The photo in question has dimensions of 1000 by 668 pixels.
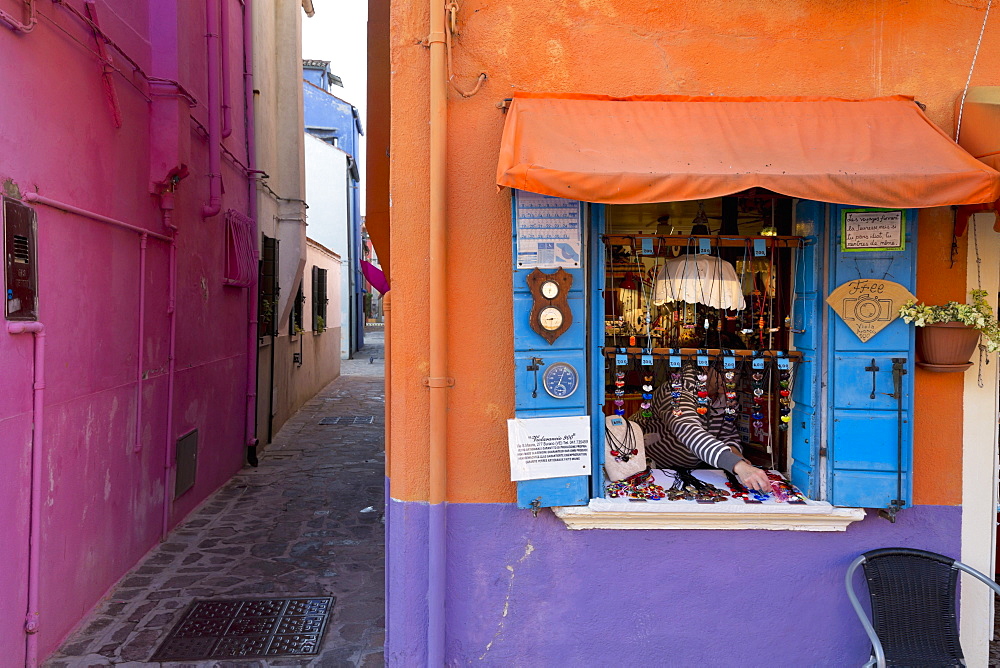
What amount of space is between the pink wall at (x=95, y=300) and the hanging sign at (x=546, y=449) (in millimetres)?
2715

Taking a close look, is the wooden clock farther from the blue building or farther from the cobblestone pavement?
the blue building

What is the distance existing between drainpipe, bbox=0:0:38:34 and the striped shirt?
414 centimetres

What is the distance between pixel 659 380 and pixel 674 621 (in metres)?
1.51

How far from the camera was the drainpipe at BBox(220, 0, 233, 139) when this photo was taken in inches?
279

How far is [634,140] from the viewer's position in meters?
3.05

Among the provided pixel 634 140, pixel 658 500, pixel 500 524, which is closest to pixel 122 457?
pixel 500 524

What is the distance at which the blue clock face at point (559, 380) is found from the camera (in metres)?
3.28

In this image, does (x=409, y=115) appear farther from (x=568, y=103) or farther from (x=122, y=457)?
(x=122, y=457)

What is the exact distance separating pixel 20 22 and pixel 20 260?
4.26ft

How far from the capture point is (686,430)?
12.4 feet

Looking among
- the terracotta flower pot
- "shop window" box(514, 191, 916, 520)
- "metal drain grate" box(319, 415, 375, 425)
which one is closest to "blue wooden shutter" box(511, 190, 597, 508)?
"shop window" box(514, 191, 916, 520)

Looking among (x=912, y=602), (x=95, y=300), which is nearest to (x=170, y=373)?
(x=95, y=300)

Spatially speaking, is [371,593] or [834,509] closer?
[834,509]

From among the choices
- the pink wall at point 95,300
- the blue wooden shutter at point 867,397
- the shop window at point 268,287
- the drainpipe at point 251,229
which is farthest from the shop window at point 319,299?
the blue wooden shutter at point 867,397
